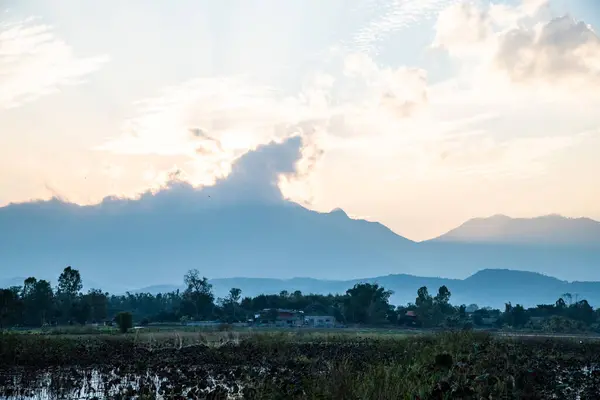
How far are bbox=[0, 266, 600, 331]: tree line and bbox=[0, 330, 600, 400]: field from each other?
49275 millimetres

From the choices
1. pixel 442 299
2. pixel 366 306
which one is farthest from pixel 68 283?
pixel 442 299

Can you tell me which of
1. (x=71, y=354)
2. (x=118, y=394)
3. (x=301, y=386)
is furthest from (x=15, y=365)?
(x=301, y=386)

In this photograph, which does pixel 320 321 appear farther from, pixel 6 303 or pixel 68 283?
pixel 6 303

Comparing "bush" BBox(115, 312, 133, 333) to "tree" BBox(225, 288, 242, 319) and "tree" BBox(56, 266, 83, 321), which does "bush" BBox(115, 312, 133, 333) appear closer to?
"tree" BBox(56, 266, 83, 321)

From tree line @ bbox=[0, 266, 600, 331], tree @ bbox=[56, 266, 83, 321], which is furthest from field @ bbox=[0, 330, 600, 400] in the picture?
tree @ bbox=[56, 266, 83, 321]

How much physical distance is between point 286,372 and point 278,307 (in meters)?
105

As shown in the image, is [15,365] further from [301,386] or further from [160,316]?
[160,316]

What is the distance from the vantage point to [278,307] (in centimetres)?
12594

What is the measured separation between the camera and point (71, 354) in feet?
124

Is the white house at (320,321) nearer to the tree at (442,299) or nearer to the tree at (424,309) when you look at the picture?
the tree at (424,309)

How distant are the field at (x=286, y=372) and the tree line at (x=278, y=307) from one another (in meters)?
49.3

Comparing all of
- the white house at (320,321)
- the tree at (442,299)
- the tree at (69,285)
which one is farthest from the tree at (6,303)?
the tree at (442,299)

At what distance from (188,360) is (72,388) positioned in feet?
29.7

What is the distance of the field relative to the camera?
1374cm
